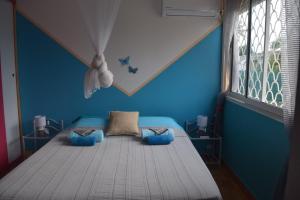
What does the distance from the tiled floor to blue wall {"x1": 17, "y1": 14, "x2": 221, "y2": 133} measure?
30.7 inches

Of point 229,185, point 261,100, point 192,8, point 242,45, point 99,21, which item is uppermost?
point 192,8

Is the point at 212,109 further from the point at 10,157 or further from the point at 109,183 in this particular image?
the point at 10,157

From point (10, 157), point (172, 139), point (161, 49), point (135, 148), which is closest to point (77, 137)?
point (135, 148)

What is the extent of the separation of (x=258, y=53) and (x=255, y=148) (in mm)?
960

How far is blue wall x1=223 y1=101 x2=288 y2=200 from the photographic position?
2182 millimetres

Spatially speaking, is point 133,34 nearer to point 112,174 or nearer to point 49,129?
point 49,129

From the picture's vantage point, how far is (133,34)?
11.5 feet

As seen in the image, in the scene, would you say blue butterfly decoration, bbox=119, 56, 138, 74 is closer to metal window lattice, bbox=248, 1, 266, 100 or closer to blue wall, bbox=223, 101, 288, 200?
blue wall, bbox=223, 101, 288, 200

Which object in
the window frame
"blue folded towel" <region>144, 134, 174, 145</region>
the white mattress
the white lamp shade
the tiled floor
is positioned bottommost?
the tiled floor

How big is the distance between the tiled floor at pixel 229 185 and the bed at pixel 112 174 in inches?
27.4

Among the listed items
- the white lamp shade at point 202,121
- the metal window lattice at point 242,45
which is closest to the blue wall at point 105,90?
the white lamp shade at point 202,121

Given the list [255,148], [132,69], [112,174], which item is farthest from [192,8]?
[112,174]

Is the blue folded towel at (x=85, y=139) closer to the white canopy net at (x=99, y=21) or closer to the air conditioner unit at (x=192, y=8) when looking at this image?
the white canopy net at (x=99, y=21)

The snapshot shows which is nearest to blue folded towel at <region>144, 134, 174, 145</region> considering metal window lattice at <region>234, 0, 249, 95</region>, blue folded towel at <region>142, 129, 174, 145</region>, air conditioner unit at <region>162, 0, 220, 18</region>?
blue folded towel at <region>142, 129, 174, 145</region>
